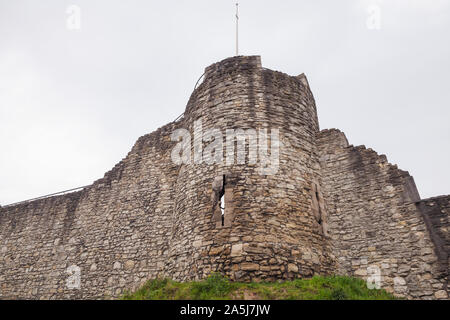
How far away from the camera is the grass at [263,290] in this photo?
20.7 feet

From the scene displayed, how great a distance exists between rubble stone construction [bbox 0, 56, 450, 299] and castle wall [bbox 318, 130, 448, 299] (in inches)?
1.1

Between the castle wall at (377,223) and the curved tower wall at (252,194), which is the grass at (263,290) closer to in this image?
the curved tower wall at (252,194)

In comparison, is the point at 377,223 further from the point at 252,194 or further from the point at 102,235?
the point at 102,235

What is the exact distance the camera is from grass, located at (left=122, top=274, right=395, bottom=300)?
20.7 ft

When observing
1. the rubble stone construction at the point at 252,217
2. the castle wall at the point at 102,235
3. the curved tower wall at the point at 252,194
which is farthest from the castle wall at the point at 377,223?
the castle wall at the point at 102,235

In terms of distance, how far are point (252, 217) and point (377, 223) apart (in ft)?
11.4

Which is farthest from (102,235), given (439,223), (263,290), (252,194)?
(439,223)

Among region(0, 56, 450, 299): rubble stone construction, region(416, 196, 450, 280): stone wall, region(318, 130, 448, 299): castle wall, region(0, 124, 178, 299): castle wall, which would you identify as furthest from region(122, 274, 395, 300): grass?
region(0, 124, 178, 299): castle wall

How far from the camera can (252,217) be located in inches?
309

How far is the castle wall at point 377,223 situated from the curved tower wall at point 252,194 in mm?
766

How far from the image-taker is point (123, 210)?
12.2 m

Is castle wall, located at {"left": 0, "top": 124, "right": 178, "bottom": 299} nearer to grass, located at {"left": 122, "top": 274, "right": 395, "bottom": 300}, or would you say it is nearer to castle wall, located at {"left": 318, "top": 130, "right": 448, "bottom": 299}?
grass, located at {"left": 122, "top": 274, "right": 395, "bottom": 300}

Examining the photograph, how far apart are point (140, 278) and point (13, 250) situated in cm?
711

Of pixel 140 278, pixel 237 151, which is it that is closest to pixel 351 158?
pixel 237 151
